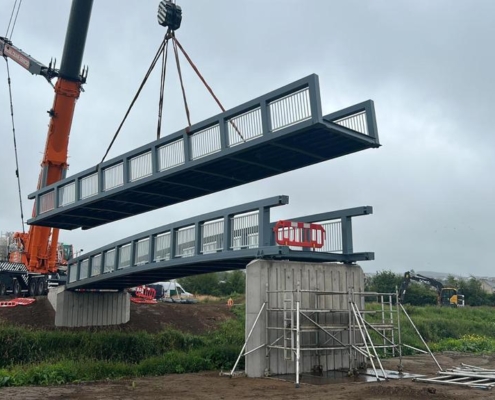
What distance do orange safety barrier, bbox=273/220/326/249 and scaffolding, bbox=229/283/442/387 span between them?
1386 millimetres

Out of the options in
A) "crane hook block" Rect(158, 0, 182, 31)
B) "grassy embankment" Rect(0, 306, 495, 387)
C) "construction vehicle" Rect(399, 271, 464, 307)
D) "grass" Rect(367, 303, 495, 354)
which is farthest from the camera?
"construction vehicle" Rect(399, 271, 464, 307)

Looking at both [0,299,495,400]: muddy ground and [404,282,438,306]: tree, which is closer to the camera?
[0,299,495,400]: muddy ground

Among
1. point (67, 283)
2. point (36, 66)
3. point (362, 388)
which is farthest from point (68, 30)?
point (362, 388)

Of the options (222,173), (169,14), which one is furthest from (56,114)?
(222,173)

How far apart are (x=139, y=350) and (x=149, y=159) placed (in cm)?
801

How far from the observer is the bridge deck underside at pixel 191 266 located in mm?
15422

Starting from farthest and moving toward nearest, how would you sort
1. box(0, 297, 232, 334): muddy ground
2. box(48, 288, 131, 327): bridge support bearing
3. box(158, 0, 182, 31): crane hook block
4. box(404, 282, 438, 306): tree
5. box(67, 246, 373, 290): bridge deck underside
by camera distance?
1. box(404, 282, 438, 306): tree
2. box(48, 288, 131, 327): bridge support bearing
3. box(0, 297, 232, 334): muddy ground
4. box(158, 0, 182, 31): crane hook block
5. box(67, 246, 373, 290): bridge deck underside

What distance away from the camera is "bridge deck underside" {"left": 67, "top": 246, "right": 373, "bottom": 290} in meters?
15.4

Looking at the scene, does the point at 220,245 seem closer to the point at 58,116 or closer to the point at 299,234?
the point at 299,234

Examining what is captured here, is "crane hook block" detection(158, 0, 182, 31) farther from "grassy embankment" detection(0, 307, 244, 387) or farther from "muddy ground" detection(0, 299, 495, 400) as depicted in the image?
"muddy ground" detection(0, 299, 495, 400)

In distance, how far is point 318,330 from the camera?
1552 cm

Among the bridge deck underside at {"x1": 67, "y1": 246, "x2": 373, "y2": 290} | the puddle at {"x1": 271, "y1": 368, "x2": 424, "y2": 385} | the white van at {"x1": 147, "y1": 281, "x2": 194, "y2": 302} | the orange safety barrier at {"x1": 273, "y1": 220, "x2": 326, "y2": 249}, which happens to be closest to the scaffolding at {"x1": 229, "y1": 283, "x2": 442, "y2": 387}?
the puddle at {"x1": 271, "y1": 368, "x2": 424, "y2": 385}

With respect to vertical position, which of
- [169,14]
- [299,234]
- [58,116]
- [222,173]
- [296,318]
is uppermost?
[169,14]

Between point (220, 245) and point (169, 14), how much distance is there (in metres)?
7.57
